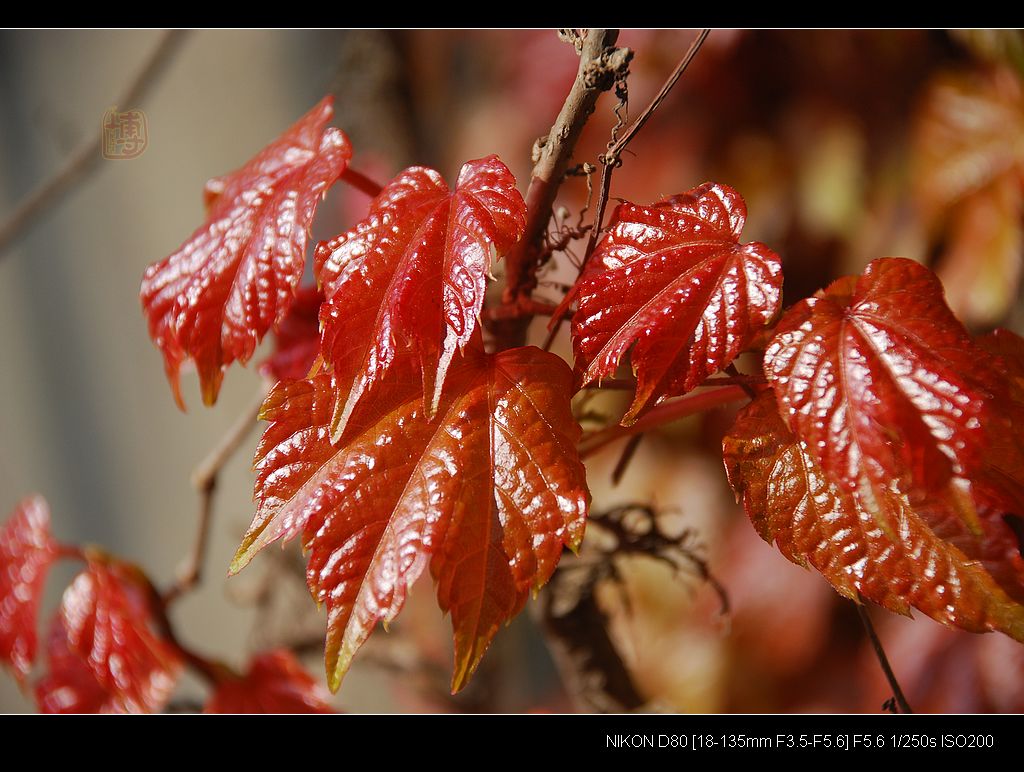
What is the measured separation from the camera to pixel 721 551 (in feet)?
2.77

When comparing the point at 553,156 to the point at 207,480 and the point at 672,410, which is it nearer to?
the point at 672,410

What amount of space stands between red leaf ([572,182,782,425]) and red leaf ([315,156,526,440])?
0.04m

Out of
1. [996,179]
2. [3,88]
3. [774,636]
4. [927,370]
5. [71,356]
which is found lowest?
[774,636]

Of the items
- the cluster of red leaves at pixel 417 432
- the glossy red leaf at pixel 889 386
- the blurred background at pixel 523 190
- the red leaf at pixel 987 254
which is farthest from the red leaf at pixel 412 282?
the red leaf at pixel 987 254

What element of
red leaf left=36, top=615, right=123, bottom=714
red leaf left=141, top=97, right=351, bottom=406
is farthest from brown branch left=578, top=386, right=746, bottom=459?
red leaf left=36, top=615, right=123, bottom=714

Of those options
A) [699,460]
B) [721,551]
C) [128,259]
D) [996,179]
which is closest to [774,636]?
[721,551]

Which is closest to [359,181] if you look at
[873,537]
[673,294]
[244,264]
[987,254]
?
[244,264]

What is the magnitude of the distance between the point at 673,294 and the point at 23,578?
1.61ft

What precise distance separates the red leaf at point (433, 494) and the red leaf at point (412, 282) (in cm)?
2

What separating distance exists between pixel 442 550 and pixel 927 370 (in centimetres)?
19

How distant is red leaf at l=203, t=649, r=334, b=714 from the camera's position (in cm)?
53

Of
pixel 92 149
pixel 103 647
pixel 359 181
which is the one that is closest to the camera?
pixel 359 181

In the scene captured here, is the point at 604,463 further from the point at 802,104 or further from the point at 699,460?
the point at 802,104

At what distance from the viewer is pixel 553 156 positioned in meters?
0.33
